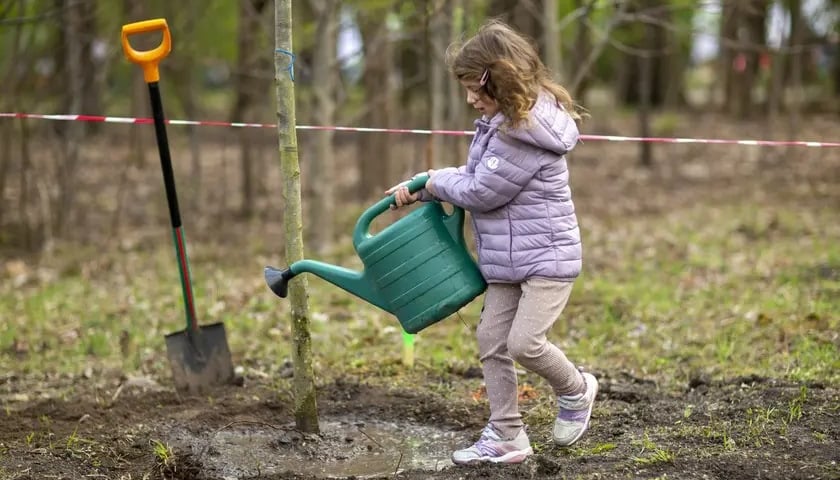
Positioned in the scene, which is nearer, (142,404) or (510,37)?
(510,37)

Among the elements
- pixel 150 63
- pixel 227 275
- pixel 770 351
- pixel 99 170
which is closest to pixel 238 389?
pixel 150 63

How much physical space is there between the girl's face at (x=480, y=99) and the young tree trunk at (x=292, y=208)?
84cm

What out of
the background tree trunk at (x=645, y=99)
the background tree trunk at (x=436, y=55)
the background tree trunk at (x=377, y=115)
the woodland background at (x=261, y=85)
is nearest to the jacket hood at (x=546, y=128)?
the woodland background at (x=261, y=85)

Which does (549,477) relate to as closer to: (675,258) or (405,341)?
(405,341)

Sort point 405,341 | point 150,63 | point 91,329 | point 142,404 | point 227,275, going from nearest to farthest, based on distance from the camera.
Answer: point 150,63, point 142,404, point 405,341, point 91,329, point 227,275

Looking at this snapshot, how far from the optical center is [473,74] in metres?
3.73

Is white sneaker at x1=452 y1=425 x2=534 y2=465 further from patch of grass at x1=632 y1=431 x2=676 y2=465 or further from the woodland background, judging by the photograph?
the woodland background

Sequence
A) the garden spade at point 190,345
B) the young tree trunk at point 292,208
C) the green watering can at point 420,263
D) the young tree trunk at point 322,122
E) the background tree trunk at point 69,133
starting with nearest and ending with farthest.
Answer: the green watering can at point 420,263
the young tree trunk at point 292,208
the garden spade at point 190,345
the young tree trunk at point 322,122
the background tree trunk at point 69,133

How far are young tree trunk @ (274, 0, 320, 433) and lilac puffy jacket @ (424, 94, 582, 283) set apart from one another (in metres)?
0.72

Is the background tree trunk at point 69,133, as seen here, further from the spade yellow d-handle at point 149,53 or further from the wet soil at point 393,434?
the spade yellow d-handle at point 149,53

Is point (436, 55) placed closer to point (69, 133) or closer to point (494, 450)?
point (69, 133)

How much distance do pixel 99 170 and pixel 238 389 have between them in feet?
40.0

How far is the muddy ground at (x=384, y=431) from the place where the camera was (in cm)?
386

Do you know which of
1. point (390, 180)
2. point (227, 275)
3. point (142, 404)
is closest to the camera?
point (142, 404)
